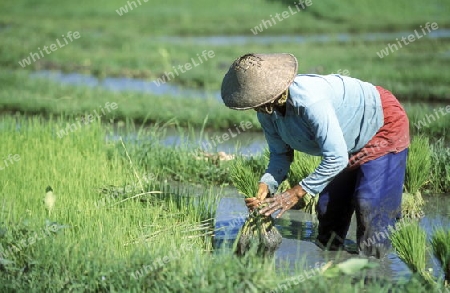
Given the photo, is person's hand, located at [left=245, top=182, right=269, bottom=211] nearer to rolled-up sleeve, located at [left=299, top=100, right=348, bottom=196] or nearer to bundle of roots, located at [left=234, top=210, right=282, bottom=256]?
bundle of roots, located at [left=234, top=210, right=282, bottom=256]

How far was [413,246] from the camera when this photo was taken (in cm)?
399

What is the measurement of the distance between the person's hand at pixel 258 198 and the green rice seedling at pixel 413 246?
0.70 metres

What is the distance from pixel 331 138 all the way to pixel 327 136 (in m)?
0.02

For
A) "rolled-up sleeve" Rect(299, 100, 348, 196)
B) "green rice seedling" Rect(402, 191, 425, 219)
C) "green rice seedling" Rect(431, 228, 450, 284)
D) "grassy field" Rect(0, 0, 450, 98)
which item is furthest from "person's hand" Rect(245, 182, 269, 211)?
"grassy field" Rect(0, 0, 450, 98)

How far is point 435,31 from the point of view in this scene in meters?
16.2

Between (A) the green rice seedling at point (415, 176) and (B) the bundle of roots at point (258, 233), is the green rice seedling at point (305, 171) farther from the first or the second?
(B) the bundle of roots at point (258, 233)

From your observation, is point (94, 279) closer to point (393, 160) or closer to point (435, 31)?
point (393, 160)

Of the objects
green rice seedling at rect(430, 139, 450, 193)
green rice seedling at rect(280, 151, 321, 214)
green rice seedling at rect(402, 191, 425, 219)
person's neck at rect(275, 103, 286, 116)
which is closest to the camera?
person's neck at rect(275, 103, 286, 116)

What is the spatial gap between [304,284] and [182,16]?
17.4 metres

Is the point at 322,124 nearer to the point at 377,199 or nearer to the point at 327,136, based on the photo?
the point at 327,136

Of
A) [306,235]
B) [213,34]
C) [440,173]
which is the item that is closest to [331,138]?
[306,235]

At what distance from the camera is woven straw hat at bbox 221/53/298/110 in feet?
12.5

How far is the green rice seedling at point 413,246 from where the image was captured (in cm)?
398

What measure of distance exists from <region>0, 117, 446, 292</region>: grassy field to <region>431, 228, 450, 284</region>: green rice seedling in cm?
26
